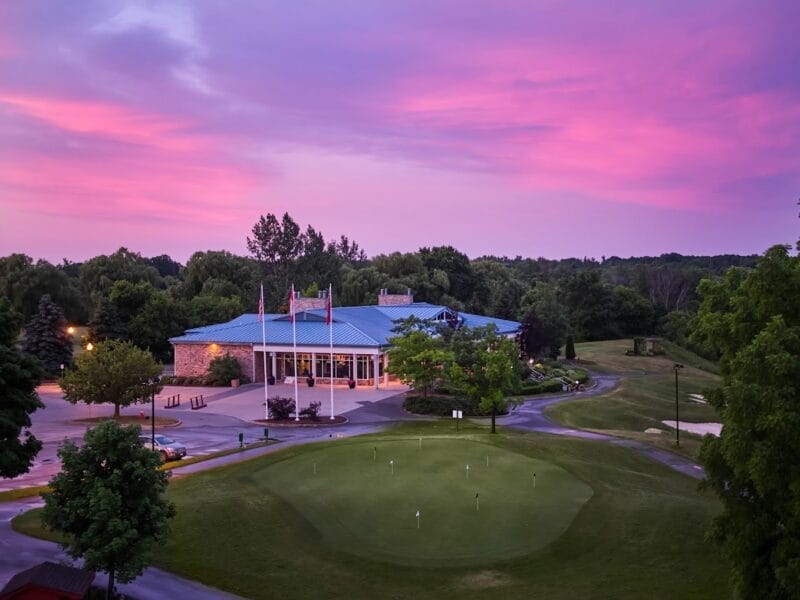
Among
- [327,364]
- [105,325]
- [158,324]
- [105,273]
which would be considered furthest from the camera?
[105,273]

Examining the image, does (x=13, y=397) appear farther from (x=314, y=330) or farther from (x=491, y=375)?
(x=314, y=330)

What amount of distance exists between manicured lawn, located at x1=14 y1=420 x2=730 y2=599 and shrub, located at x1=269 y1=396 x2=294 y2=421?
15.9 meters

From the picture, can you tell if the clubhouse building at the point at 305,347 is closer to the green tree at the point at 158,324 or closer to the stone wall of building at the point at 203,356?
the stone wall of building at the point at 203,356

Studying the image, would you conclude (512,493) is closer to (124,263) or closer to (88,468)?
(88,468)

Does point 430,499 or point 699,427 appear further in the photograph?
point 699,427

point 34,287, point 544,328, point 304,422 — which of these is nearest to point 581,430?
point 304,422

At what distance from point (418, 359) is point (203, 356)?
25133mm

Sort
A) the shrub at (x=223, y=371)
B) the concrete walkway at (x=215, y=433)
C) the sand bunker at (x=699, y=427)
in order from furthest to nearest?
1. the shrub at (x=223, y=371)
2. the sand bunker at (x=699, y=427)
3. the concrete walkway at (x=215, y=433)

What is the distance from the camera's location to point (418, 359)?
168ft

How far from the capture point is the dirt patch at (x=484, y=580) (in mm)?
19125

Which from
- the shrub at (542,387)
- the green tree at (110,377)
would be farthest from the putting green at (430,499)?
the shrub at (542,387)

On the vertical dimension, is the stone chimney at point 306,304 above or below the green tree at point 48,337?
above

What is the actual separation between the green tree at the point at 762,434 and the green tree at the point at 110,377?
3828 centimetres

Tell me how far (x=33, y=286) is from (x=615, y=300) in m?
87.4
